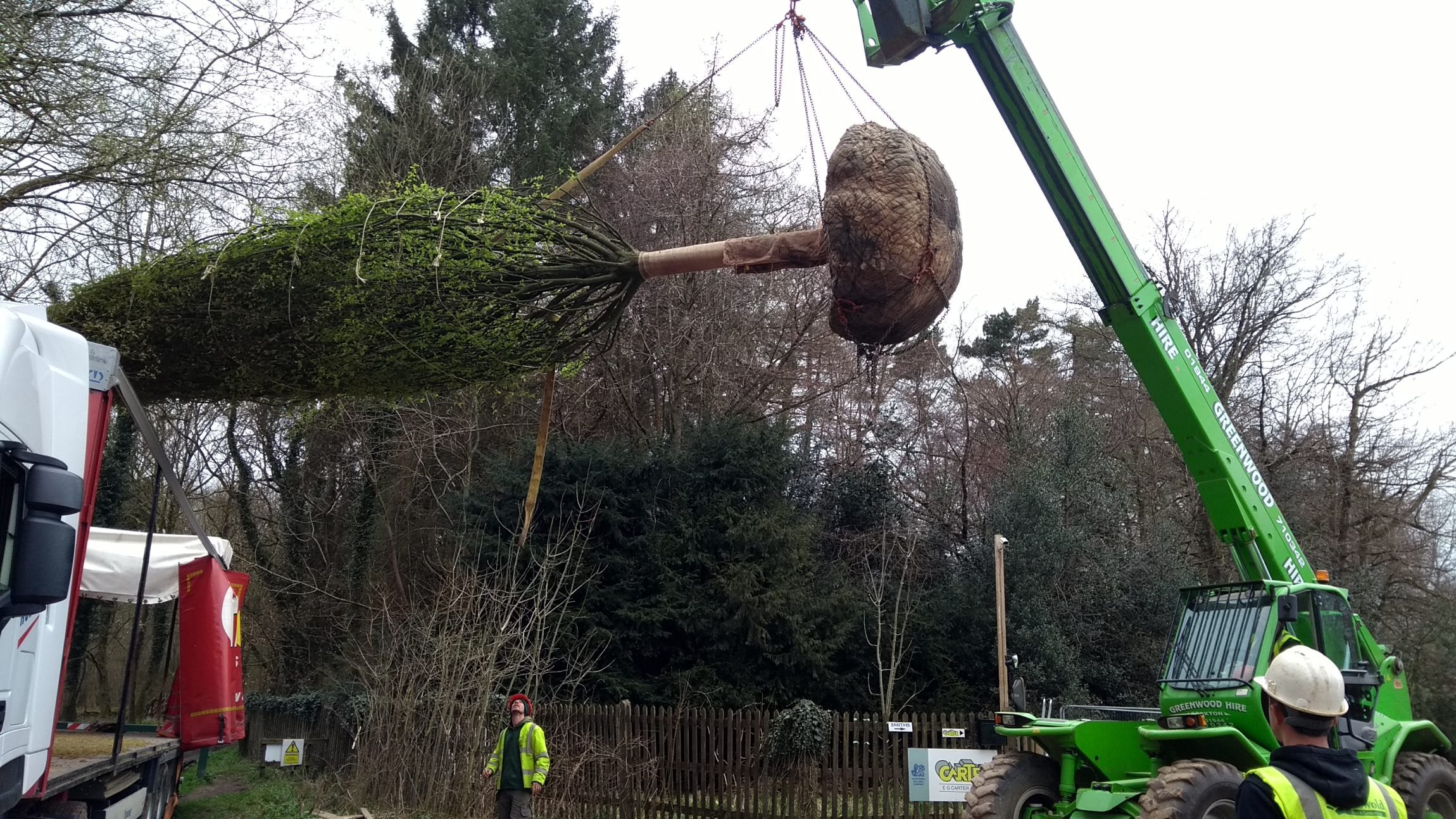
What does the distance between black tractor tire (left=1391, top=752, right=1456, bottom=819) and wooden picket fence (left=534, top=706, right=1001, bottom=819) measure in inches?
209

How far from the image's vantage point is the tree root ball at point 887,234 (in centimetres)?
547

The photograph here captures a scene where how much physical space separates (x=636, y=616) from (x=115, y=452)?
8836 mm

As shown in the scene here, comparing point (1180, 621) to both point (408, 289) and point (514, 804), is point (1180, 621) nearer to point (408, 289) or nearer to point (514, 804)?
point (514, 804)

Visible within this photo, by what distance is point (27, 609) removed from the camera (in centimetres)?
382

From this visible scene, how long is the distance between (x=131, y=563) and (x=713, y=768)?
7011 millimetres

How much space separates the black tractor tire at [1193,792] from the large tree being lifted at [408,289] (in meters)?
3.16

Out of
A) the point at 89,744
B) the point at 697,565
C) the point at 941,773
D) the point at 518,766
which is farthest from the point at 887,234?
the point at 697,565

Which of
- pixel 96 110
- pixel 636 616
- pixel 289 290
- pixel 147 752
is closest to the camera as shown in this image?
pixel 289 290

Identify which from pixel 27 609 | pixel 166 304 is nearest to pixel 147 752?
pixel 166 304

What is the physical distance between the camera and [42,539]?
3.69 meters

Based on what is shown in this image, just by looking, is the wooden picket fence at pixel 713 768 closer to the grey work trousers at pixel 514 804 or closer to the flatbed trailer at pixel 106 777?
the grey work trousers at pixel 514 804

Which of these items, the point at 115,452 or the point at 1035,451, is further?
the point at 1035,451

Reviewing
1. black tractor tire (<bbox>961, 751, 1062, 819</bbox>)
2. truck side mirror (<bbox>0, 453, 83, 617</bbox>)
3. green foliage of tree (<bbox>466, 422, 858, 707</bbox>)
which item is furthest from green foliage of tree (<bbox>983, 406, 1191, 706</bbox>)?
truck side mirror (<bbox>0, 453, 83, 617</bbox>)

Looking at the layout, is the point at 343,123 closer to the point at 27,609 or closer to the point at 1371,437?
the point at 27,609
